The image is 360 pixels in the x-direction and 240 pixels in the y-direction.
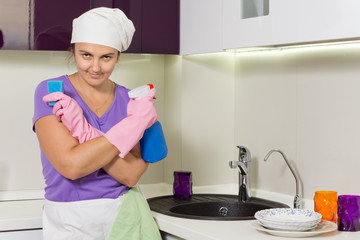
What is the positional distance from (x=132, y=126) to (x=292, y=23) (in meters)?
0.61

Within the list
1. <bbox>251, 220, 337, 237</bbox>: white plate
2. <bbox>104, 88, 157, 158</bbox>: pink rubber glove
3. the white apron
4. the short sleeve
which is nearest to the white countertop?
<bbox>251, 220, 337, 237</bbox>: white plate

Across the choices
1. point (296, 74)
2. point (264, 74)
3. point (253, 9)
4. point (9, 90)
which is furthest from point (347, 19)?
point (9, 90)

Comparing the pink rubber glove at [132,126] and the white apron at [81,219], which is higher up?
the pink rubber glove at [132,126]

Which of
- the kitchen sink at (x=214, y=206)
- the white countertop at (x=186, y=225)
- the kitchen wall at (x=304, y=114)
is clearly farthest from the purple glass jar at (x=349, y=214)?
the kitchen sink at (x=214, y=206)

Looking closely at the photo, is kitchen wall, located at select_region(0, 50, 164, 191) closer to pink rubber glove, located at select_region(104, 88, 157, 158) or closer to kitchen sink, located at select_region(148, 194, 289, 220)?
kitchen sink, located at select_region(148, 194, 289, 220)

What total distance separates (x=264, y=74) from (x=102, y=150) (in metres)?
1.00

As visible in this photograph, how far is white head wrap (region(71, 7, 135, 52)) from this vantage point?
1.89 metres

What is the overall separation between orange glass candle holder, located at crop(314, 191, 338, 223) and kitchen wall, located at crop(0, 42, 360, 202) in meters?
0.14

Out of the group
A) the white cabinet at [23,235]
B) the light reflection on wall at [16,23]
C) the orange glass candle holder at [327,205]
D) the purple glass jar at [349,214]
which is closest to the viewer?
the purple glass jar at [349,214]

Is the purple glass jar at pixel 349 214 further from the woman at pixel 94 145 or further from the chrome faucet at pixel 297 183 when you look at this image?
the woman at pixel 94 145

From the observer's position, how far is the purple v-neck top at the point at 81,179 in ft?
6.23

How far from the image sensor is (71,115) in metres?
1.82

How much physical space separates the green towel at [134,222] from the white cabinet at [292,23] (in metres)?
0.67

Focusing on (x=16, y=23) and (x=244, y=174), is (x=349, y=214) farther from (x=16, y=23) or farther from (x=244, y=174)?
(x=16, y=23)
